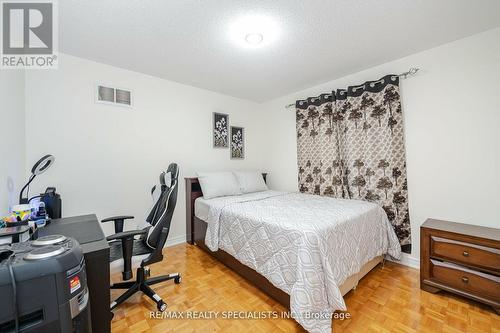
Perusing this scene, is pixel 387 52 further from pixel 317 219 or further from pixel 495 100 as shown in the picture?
pixel 317 219

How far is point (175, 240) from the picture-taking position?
3068mm

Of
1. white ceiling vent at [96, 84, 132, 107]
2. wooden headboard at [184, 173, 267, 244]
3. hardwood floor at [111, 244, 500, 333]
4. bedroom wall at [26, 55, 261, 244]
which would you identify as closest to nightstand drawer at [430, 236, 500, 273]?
hardwood floor at [111, 244, 500, 333]

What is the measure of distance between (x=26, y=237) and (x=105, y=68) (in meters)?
2.12

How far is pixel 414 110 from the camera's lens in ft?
7.64

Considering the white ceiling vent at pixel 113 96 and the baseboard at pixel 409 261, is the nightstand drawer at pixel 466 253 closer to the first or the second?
the baseboard at pixel 409 261

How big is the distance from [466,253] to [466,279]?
0.22 m

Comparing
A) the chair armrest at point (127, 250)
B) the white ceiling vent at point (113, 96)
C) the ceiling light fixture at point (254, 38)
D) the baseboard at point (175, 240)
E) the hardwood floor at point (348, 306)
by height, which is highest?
the ceiling light fixture at point (254, 38)

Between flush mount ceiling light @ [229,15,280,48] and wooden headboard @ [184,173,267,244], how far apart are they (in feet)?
6.25

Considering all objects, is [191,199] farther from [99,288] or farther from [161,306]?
[99,288]

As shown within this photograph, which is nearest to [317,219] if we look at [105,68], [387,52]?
[387,52]

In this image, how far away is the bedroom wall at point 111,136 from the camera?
2.18 meters

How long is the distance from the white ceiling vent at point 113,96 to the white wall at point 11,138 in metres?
0.62

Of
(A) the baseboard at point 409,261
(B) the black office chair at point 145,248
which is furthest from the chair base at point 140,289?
(A) the baseboard at point 409,261

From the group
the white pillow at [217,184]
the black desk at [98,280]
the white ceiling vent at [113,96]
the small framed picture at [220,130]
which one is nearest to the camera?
the black desk at [98,280]
